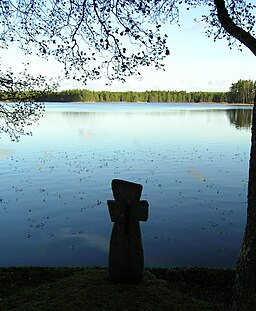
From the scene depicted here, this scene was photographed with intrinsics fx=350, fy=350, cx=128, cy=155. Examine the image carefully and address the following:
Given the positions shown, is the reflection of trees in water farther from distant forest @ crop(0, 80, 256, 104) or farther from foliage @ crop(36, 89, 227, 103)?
foliage @ crop(36, 89, 227, 103)

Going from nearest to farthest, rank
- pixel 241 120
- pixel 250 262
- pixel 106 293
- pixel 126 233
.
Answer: pixel 250 262
pixel 106 293
pixel 126 233
pixel 241 120

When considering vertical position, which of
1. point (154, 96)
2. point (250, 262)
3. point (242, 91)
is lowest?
point (250, 262)

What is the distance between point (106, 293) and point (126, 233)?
98cm

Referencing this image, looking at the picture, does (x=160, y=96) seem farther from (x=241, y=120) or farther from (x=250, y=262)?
(x=250, y=262)

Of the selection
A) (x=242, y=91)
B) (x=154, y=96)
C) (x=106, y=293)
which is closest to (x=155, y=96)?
(x=154, y=96)

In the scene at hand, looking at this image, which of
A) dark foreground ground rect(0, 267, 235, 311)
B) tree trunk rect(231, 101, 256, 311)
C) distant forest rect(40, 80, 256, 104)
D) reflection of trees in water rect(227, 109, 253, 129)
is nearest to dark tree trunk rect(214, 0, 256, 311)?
tree trunk rect(231, 101, 256, 311)

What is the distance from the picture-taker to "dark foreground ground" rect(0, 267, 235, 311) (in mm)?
4844

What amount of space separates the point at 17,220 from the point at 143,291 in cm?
786

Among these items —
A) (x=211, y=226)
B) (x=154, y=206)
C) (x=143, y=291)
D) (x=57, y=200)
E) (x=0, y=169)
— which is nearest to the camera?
(x=143, y=291)

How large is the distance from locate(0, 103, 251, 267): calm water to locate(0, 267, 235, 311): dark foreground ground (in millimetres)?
2016

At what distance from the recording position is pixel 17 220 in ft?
39.5

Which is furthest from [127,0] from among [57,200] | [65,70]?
[57,200]

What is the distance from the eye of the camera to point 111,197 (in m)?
14.3

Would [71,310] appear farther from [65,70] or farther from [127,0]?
[127,0]
